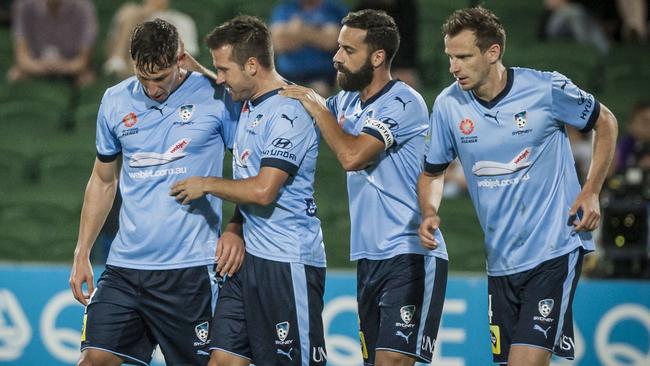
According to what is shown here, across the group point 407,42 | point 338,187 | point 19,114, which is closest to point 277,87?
point 338,187

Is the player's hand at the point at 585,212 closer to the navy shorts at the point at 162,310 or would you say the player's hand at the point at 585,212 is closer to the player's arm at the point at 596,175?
A: the player's arm at the point at 596,175

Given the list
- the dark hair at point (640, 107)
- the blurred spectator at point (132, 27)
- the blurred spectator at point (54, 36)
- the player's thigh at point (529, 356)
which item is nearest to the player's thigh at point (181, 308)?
the player's thigh at point (529, 356)

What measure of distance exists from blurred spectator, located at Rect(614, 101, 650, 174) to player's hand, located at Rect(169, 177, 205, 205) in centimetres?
455

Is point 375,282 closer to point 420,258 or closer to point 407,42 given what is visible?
point 420,258

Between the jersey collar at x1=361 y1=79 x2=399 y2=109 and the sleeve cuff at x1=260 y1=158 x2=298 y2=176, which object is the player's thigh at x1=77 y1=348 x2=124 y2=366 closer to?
the sleeve cuff at x1=260 y1=158 x2=298 y2=176

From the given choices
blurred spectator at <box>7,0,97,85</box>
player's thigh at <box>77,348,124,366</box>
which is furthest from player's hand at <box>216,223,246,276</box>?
blurred spectator at <box>7,0,97,85</box>

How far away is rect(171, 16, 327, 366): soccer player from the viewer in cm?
528

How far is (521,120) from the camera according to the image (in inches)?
213

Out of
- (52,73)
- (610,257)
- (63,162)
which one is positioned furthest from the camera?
(52,73)

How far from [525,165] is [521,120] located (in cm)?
23

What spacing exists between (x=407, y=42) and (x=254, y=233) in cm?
512

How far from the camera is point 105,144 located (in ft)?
18.5

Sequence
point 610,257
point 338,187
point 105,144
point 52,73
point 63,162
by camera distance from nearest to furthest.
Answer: point 105,144, point 610,257, point 338,187, point 63,162, point 52,73

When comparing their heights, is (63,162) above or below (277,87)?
below
